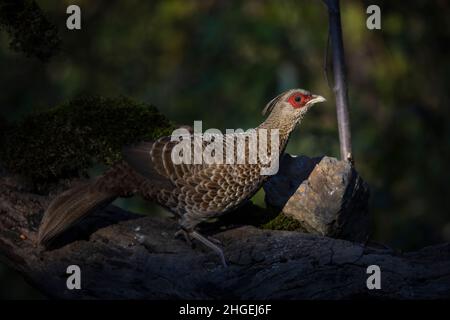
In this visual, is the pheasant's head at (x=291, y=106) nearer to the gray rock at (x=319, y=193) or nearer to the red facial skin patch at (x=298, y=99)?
the red facial skin patch at (x=298, y=99)

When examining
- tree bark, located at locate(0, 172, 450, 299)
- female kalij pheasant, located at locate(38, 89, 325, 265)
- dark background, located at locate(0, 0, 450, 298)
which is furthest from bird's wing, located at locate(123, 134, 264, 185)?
dark background, located at locate(0, 0, 450, 298)

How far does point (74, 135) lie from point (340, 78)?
1879 mm

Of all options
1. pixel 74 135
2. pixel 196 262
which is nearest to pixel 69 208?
pixel 74 135

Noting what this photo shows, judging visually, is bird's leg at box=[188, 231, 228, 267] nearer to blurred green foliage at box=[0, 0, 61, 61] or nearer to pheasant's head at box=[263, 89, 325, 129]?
pheasant's head at box=[263, 89, 325, 129]

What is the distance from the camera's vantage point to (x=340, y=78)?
197 inches

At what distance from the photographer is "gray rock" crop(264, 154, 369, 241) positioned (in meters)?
4.69

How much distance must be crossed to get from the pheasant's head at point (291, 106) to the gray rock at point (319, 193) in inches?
13.6

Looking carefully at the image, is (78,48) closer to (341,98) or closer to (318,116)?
(318,116)

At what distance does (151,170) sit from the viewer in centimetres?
447

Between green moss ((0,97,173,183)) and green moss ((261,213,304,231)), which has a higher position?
green moss ((0,97,173,183))

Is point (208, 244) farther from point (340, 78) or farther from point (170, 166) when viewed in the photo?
point (340, 78)

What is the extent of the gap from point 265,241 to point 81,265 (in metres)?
1.13

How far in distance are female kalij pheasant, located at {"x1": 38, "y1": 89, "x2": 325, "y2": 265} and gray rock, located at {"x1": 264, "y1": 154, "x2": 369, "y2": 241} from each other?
31cm

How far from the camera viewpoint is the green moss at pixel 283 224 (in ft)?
15.4
